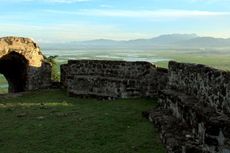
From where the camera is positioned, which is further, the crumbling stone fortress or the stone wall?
the crumbling stone fortress

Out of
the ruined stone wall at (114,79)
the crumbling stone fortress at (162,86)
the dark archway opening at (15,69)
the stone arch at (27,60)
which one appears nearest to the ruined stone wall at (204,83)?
the crumbling stone fortress at (162,86)

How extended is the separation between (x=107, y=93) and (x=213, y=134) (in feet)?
41.3

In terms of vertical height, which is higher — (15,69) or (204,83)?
(204,83)

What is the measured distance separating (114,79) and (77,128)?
7.42 m

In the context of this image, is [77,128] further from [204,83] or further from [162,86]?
[162,86]

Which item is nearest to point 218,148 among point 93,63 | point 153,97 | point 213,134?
point 213,134

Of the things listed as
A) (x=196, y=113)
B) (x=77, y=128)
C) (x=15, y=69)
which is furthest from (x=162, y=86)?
(x=15, y=69)

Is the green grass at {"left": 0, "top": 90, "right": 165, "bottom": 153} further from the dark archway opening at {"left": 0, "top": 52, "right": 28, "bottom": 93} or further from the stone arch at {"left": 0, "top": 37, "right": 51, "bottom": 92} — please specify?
the dark archway opening at {"left": 0, "top": 52, "right": 28, "bottom": 93}

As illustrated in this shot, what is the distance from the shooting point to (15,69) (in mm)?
27031

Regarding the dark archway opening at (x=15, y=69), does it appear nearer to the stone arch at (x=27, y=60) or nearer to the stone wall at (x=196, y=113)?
the stone arch at (x=27, y=60)

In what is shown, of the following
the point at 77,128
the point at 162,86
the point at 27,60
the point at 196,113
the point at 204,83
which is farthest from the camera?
the point at 27,60

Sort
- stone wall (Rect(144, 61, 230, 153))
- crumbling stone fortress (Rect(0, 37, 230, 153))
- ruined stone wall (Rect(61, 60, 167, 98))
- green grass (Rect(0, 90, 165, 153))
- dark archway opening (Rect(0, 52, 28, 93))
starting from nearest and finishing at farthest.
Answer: stone wall (Rect(144, 61, 230, 153)) → crumbling stone fortress (Rect(0, 37, 230, 153)) → green grass (Rect(0, 90, 165, 153)) → ruined stone wall (Rect(61, 60, 167, 98)) → dark archway opening (Rect(0, 52, 28, 93))

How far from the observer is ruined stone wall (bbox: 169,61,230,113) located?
30.0 feet

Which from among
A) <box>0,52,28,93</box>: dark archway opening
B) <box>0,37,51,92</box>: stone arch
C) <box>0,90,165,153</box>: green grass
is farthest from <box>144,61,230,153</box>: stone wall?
<box>0,52,28,93</box>: dark archway opening
